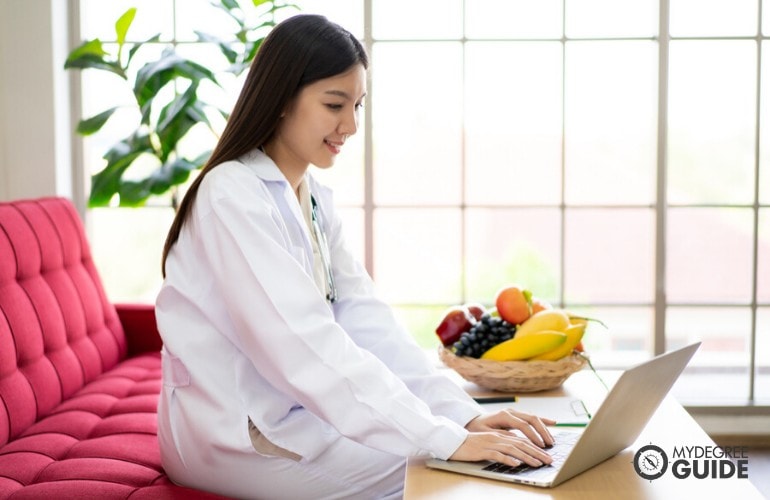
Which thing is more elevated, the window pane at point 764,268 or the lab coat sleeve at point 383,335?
the lab coat sleeve at point 383,335

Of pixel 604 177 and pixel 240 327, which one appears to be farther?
pixel 604 177

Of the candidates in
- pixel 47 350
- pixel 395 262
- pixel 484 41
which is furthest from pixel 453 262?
pixel 47 350

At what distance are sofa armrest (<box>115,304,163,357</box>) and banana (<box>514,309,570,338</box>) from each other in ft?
5.36

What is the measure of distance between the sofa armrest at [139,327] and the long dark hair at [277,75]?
143cm

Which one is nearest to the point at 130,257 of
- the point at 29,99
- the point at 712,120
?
the point at 712,120

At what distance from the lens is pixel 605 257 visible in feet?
83.0

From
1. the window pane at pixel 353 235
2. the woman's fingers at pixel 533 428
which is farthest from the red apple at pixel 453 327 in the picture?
the woman's fingers at pixel 533 428

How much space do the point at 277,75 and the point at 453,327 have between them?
72 centimetres

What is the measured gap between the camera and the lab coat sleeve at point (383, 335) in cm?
190

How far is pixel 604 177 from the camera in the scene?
2216cm

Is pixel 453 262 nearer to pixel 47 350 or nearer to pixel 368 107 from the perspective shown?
pixel 368 107

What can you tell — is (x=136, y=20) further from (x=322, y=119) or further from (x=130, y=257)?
(x=130, y=257)

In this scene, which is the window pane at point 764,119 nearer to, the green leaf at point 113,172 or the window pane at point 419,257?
the green leaf at point 113,172

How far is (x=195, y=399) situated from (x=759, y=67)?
2.94 meters
